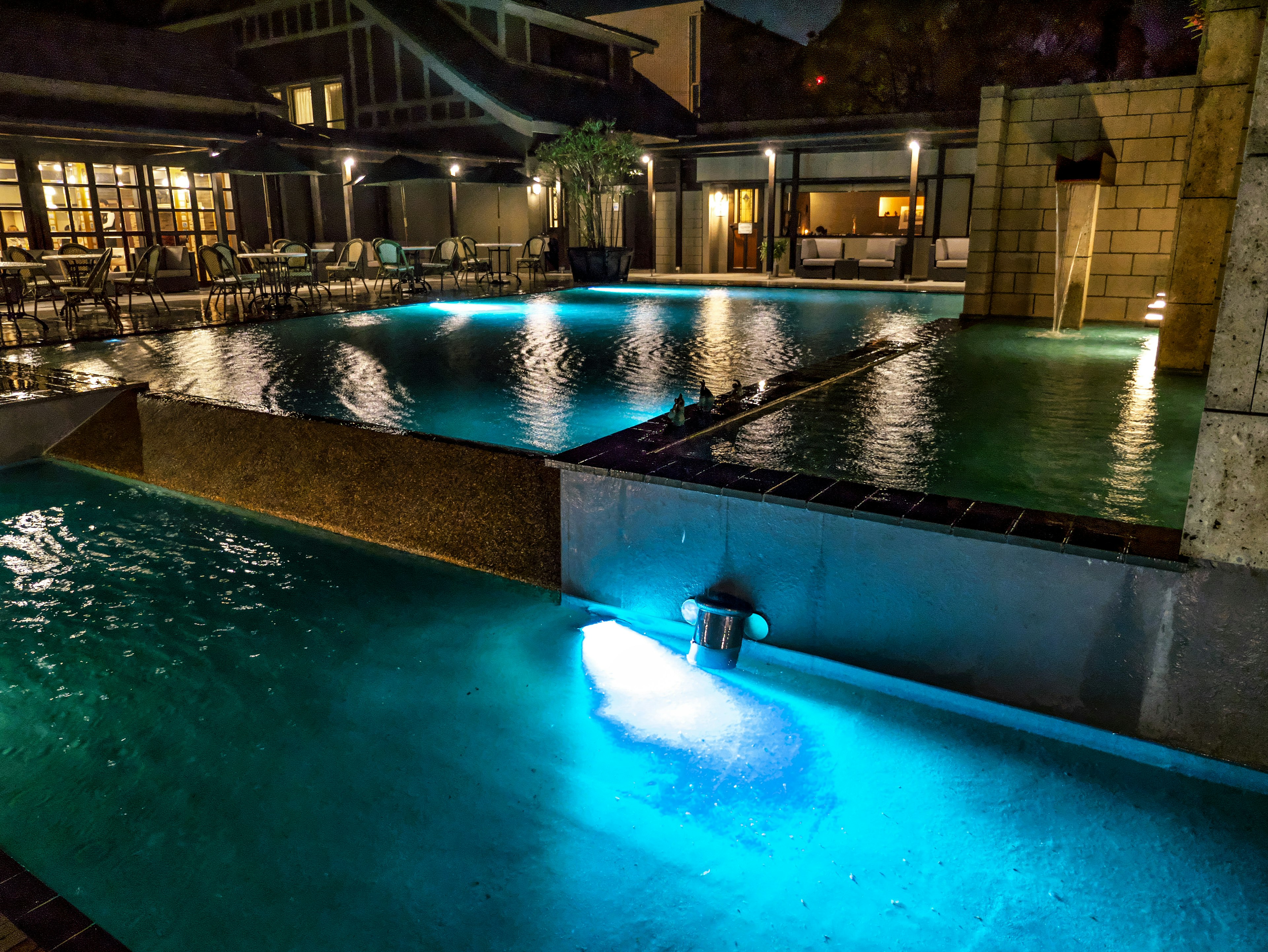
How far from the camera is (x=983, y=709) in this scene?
107 inches

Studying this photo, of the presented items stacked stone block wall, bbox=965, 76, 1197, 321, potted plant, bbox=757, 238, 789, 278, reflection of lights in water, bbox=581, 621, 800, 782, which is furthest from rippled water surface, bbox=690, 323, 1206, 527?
potted plant, bbox=757, 238, 789, 278

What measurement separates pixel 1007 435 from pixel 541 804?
3017mm

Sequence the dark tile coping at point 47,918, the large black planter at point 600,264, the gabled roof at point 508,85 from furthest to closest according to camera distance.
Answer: the gabled roof at point 508,85 → the large black planter at point 600,264 → the dark tile coping at point 47,918

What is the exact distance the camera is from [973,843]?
7.27ft

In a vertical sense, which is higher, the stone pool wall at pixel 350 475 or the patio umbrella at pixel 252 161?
the patio umbrella at pixel 252 161

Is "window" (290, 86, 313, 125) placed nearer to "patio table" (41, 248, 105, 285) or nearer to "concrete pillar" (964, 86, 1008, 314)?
"patio table" (41, 248, 105, 285)

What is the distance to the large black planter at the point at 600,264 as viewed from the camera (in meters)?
16.5

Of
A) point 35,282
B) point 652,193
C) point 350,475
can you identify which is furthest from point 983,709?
point 652,193

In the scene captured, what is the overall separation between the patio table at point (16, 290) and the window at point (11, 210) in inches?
77.6

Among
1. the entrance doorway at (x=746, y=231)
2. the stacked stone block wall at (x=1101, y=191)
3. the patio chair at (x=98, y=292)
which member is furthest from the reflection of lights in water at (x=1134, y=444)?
the entrance doorway at (x=746, y=231)

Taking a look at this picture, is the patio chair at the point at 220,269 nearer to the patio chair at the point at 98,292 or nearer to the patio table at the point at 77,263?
the patio chair at the point at 98,292

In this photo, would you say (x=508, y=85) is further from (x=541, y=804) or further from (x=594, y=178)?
(x=541, y=804)

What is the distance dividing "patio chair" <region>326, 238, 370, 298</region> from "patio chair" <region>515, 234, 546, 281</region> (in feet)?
10.1

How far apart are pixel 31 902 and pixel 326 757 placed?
2.75 feet
